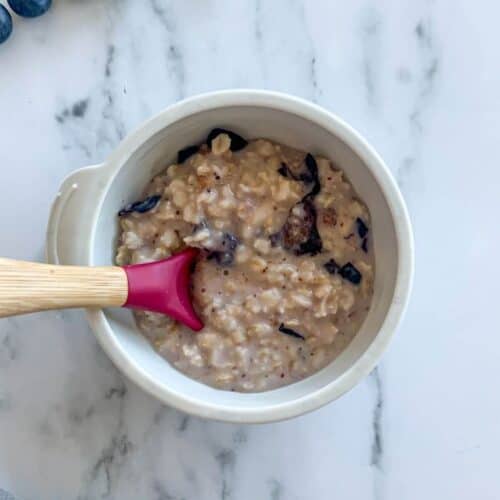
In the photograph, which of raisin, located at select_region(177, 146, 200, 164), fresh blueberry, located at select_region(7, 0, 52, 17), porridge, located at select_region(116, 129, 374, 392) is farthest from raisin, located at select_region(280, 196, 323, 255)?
fresh blueberry, located at select_region(7, 0, 52, 17)

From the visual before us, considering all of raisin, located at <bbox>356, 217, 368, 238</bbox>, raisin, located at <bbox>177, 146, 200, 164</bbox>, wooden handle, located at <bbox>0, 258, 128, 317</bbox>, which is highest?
raisin, located at <bbox>177, 146, 200, 164</bbox>

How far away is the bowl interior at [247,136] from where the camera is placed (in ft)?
3.23

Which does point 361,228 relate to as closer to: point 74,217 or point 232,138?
point 232,138

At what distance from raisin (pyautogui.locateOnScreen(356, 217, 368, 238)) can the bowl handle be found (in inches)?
9.9

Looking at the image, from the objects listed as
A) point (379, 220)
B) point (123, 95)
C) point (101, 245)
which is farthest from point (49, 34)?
point (379, 220)

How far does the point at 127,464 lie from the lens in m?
1.14

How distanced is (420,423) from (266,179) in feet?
1.05

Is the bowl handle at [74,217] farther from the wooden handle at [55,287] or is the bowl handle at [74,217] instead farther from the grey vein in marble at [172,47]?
the grey vein in marble at [172,47]

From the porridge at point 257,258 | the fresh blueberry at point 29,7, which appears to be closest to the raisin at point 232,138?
the porridge at point 257,258

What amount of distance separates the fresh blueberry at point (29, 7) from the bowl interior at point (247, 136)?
22cm

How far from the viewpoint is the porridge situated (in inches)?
40.4

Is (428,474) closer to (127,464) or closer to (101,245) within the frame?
(127,464)

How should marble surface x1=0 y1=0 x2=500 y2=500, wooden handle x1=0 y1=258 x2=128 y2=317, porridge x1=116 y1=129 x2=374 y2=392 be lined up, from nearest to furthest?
wooden handle x1=0 y1=258 x2=128 y2=317, porridge x1=116 y1=129 x2=374 y2=392, marble surface x1=0 y1=0 x2=500 y2=500

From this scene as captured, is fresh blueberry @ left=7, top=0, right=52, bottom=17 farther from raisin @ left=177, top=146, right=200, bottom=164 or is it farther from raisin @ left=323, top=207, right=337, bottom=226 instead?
raisin @ left=323, top=207, right=337, bottom=226
